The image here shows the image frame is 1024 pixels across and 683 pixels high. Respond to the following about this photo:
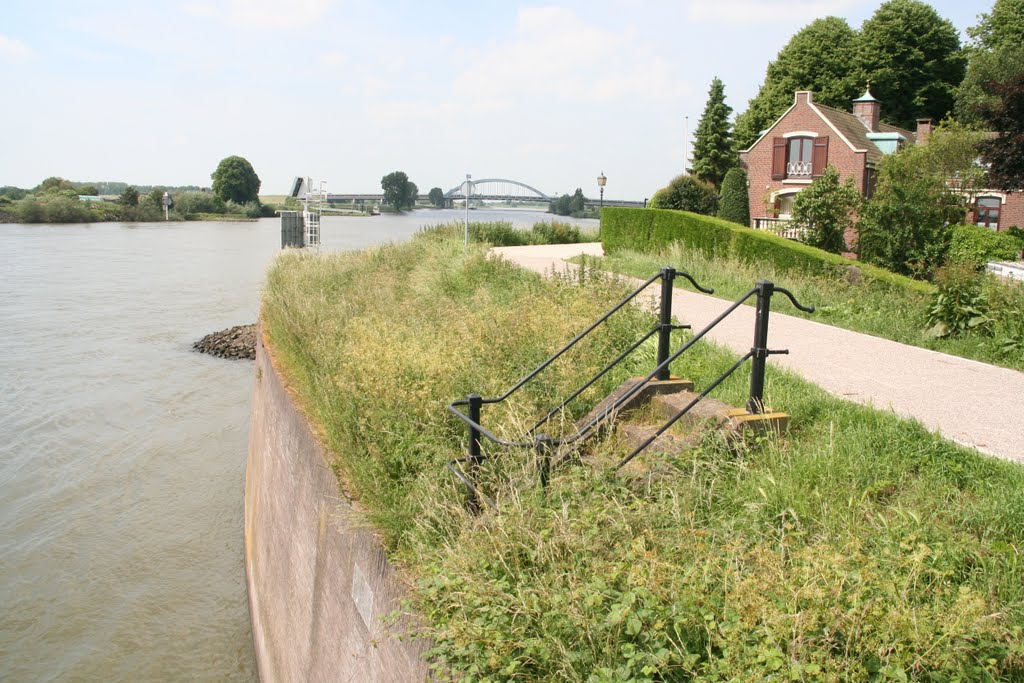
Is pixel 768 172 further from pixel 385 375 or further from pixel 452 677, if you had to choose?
pixel 452 677

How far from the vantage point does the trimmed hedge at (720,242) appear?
14422 millimetres

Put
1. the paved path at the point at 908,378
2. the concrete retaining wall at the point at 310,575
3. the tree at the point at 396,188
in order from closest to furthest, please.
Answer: the concrete retaining wall at the point at 310,575 → the paved path at the point at 908,378 → the tree at the point at 396,188

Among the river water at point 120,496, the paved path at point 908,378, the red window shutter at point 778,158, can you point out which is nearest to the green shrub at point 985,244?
the paved path at point 908,378

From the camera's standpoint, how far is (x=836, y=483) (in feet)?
15.0

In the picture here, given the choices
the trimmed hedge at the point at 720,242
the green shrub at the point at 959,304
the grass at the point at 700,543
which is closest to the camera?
the grass at the point at 700,543

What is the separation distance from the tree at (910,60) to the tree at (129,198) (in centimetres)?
7255

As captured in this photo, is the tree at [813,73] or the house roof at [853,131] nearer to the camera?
the house roof at [853,131]

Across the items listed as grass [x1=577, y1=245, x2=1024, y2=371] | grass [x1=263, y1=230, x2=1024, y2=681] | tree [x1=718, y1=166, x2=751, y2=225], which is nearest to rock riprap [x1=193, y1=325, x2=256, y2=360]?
grass [x1=577, y1=245, x2=1024, y2=371]

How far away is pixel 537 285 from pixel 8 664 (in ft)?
24.5

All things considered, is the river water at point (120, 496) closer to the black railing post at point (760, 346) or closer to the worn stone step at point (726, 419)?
the worn stone step at point (726, 419)

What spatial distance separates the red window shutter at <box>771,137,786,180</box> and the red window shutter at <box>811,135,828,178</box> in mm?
1664

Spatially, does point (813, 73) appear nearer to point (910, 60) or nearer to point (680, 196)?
point (910, 60)

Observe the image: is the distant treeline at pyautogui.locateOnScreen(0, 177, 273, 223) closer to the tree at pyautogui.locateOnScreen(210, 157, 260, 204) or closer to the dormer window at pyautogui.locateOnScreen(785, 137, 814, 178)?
the tree at pyautogui.locateOnScreen(210, 157, 260, 204)

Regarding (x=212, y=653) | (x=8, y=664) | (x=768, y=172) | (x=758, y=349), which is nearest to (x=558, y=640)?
(x=758, y=349)
